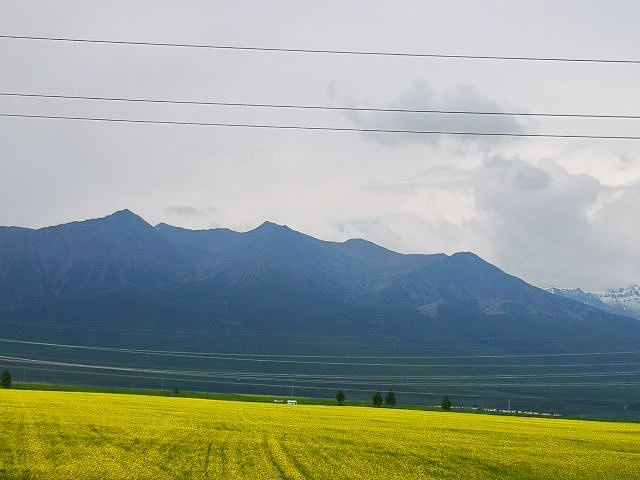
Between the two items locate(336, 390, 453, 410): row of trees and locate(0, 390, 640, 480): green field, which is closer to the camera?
locate(0, 390, 640, 480): green field

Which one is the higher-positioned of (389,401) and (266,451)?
(266,451)

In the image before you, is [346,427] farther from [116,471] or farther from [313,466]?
[116,471]

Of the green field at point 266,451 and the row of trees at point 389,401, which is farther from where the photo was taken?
the row of trees at point 389,401

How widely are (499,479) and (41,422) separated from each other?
37.0m

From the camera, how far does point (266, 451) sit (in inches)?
1786

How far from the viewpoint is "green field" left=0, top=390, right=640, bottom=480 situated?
121 feet

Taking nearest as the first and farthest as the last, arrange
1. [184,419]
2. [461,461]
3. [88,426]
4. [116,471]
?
1. [116,471]
2. [461,461]
3. [88,426]
4. [184,419]

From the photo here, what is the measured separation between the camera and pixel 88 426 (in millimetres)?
53906

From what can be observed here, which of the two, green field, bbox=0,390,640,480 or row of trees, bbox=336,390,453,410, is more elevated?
green field, bbox=0,390,640,480

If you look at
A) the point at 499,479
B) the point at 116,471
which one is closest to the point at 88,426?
the point at 116,471

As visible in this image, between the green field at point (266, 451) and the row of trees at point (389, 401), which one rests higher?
the green field at point (266, 451)

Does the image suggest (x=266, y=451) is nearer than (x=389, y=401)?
Yes

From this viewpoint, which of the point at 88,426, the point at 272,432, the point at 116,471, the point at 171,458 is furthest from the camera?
the point at 272,432

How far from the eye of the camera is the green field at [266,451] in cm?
3700
